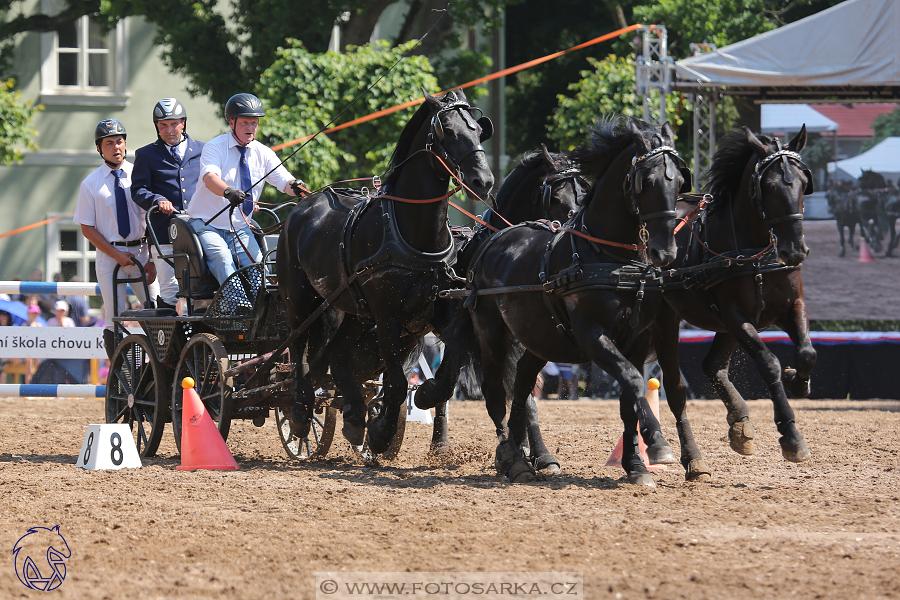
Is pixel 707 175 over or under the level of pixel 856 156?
under

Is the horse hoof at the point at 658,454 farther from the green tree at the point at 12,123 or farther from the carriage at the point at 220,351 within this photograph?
the green tree at the point at 12,123

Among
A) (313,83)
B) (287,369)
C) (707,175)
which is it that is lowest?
(287,369)

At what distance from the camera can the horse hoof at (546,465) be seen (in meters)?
6.63

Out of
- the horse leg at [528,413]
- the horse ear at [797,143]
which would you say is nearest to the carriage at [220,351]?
the horse leg at [528,413]

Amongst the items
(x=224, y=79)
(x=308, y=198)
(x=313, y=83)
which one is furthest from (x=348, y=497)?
(x=224, y=79)

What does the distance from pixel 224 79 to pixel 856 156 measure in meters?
9.55

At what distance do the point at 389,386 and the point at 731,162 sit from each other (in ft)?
8.54

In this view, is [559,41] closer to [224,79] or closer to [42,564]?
[224,79]

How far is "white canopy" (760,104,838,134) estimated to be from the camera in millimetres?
14109

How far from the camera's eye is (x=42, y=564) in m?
4.41

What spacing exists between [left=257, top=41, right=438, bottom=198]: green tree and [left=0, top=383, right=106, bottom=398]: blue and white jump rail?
5.12m

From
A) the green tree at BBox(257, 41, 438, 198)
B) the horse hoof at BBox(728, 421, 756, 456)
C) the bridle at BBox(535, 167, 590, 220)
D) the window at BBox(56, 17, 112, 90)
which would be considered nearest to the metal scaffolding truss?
the green tree at BBox(257, 41, 438, 198)

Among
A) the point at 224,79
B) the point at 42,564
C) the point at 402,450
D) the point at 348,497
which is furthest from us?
the point at 224,79

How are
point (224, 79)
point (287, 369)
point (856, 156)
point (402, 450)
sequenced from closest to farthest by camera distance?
point (287, 369), point (402, 450), point (856, 156), point (224, 79)
